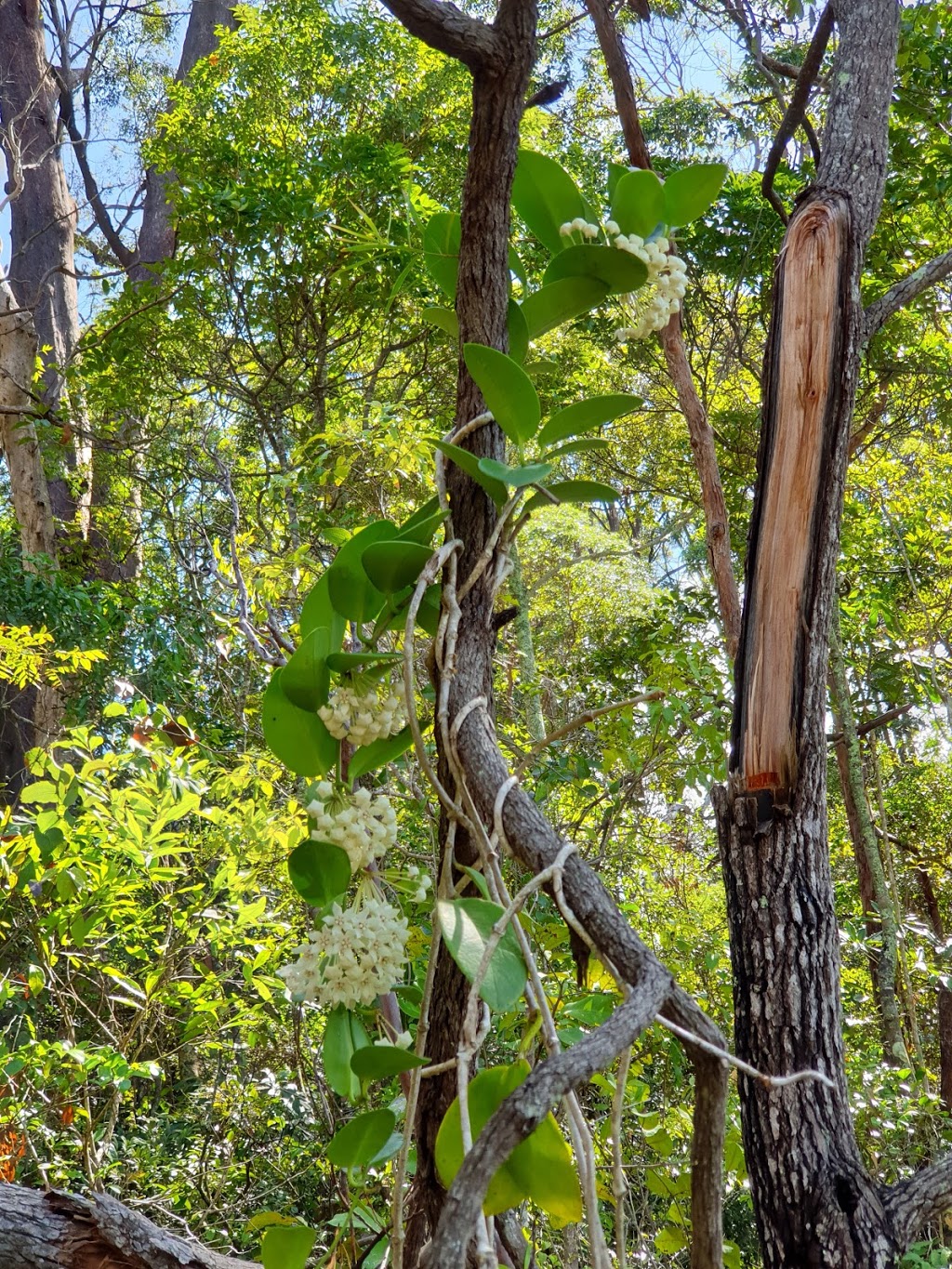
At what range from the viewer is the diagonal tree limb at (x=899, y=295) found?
73cm

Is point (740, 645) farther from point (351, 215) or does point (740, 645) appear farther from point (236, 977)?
point (351, 215)

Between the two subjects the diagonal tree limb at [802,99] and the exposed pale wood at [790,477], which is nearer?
the exposed pale wood at [790,477]

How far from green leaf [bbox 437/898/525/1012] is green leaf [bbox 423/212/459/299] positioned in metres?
0.33

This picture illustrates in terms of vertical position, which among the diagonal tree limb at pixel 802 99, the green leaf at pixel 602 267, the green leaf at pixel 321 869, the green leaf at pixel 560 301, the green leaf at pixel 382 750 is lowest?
the green leaf at pixel 321 869

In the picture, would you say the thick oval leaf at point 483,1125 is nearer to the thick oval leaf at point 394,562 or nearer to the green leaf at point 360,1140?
the green leaf at point 360,1140

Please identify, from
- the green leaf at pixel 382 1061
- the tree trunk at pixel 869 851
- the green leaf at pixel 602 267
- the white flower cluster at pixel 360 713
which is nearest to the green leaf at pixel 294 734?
the white flower cluster at pixel 360 713

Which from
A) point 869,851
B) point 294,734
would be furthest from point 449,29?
point 869,851

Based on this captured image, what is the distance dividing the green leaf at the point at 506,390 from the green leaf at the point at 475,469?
21 mm

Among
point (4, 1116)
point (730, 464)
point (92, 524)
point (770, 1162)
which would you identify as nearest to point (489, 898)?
point (770, 1162)

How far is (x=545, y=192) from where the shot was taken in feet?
1.63

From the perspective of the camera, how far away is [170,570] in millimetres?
3408

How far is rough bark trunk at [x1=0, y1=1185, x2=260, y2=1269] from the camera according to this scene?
18.6 inches

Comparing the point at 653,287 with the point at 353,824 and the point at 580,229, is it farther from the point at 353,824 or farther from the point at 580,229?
the point at 353,824

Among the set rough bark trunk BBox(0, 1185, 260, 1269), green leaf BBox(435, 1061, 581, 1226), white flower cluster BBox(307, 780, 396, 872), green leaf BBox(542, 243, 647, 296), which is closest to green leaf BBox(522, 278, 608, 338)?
green leaf BBox(542, 243, 647, 296)
